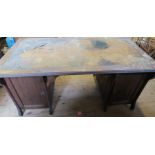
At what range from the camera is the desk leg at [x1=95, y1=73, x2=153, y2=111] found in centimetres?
128

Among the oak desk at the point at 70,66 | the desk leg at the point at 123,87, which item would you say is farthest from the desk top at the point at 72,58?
the desk leg at the point at 123,87

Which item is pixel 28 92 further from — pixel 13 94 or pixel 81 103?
pixel 81 103

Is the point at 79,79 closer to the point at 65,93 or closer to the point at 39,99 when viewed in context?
the point at 65,93

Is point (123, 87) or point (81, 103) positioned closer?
point (123, 87)

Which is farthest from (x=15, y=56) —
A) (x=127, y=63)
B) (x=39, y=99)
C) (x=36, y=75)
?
(x=127, y=63)

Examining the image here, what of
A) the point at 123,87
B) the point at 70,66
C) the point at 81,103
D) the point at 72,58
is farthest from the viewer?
the point at 81,103

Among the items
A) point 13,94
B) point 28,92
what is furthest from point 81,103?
point 13,94

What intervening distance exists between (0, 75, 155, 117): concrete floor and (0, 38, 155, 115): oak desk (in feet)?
0.48

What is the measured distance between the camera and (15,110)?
166 centimetres

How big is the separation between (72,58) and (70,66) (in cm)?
16

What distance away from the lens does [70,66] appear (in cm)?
114

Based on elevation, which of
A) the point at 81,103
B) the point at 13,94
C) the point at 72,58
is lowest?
the point at 81,103

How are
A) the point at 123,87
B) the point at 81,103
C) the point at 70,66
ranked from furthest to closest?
the point at 81,103 < the point at 123,87 < the point at 70,66

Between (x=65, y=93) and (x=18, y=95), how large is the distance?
29.9 inches
